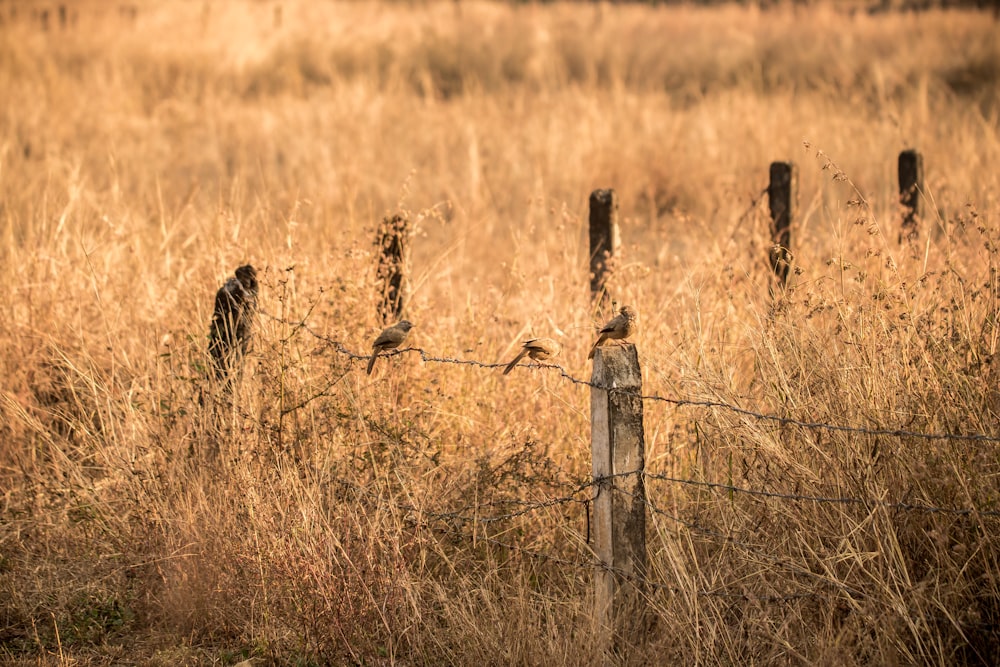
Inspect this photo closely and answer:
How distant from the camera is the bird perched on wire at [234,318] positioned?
4.30 m

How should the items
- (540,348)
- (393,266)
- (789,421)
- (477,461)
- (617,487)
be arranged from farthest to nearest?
(393,266) < (477,461) < (540,348) < (617,487) < (789,421)

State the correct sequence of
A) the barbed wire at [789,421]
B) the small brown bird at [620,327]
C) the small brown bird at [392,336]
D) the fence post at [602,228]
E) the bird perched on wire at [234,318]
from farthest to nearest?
the fence post at [602,228] → the bird perched on wire at [234,318] → the small brown bird at [392,336] → the small brown bird at [620,327] → the barbed wire at [789,421]

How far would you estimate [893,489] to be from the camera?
10.9 feet

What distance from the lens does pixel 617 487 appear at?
315 centimetres

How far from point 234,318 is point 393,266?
2.88 feet

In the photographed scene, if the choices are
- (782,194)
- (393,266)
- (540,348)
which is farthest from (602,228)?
(540,348)

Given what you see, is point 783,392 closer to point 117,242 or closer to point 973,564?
point 973,564

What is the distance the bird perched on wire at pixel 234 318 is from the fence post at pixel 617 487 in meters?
1.81

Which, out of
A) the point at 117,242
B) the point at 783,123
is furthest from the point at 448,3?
the point at 117,242

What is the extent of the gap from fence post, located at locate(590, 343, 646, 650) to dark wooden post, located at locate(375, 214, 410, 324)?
194cm

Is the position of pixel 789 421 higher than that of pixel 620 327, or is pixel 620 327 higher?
pixel 620 327

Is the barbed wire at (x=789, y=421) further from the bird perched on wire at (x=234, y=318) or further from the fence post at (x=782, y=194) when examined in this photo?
the fence post at (x=782, y=194)

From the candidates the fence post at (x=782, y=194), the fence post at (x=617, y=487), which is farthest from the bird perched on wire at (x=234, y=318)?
the fence post at (x=782, y=194)

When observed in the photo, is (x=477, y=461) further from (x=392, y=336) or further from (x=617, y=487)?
(x=617, y=487)
